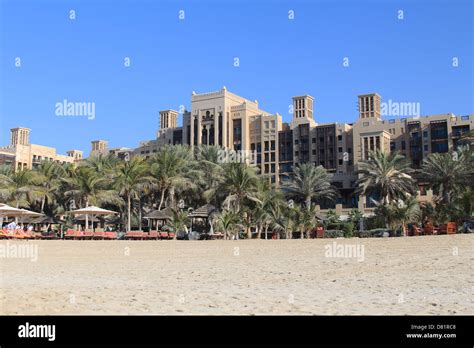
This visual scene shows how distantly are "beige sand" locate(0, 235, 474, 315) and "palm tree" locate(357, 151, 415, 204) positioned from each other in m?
38.0

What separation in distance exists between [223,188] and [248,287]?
33.5 meters

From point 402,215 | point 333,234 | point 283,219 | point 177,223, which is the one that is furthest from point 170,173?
point 402,215

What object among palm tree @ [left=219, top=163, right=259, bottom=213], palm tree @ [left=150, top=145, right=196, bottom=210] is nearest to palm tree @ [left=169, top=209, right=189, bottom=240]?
palm tree @ [left=219, top=163, right=259, bottom=213]

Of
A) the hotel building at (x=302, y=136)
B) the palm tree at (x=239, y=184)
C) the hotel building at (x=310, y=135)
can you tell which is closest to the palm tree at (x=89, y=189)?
the palm tree at (x=239, y=184)

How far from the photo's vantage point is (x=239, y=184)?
137ft

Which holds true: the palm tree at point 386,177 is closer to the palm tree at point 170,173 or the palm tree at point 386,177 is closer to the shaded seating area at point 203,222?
the shaded seating area at point 203,222

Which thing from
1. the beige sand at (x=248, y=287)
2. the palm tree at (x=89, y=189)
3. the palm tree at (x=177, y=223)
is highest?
the palm tree at (x=89, y=189)

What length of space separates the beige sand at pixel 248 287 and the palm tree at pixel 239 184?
2623 centimetres

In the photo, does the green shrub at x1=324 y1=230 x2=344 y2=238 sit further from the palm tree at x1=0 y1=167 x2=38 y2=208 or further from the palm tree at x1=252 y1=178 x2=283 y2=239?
the palm tree at x1=0 y1=167 x2=38 y2=208

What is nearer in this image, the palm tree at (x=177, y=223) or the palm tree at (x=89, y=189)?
the palm tree at (x=177, y=223)

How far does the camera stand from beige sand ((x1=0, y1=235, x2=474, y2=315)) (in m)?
7.57

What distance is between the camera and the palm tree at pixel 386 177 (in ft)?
173

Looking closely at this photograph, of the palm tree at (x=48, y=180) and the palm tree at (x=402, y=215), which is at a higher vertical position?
the palm tree at (x=48, y=180)

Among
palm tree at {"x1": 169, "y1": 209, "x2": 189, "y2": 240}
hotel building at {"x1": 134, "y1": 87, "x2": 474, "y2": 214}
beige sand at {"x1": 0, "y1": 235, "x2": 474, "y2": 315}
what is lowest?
beige sand at {"x1": 0, "y1": 235, "x2": 474, "y2": 315}
